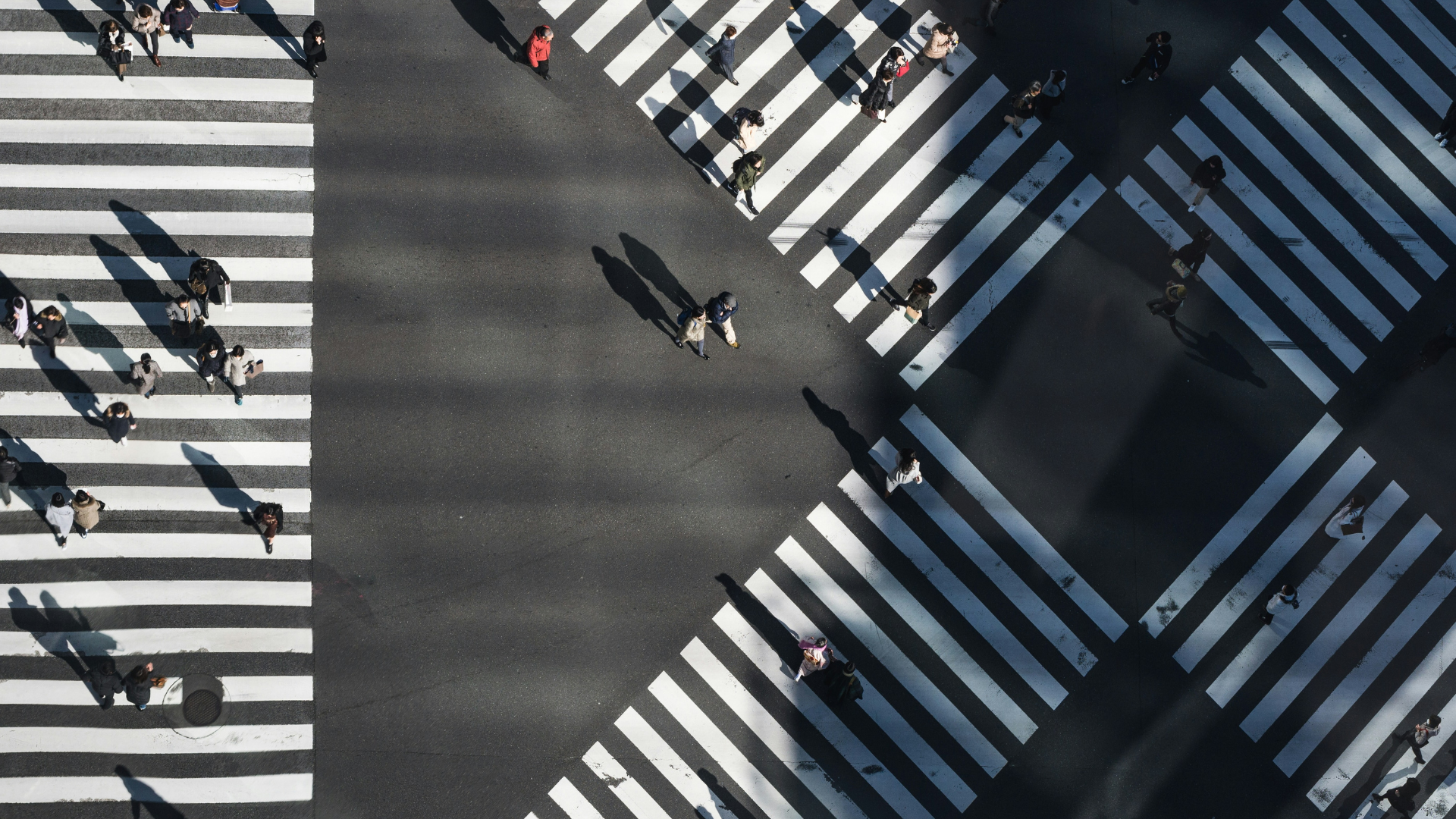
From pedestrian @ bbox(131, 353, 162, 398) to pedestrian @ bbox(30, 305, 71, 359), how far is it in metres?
1.49

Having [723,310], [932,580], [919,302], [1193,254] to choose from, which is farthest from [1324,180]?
[723,310]

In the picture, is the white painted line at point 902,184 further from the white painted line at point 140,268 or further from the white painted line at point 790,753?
the white painted line at point 140,268

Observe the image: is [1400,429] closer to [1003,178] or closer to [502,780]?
[1003,178]

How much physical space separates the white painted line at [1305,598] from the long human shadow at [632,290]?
1374 centimetres

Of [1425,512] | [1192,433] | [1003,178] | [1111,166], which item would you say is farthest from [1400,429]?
[1003,178]

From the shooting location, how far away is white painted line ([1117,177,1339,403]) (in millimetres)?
23391

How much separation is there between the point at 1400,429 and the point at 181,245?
26.5m

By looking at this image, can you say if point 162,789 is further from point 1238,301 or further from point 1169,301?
point 1238,301

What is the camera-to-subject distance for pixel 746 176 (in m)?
22.0

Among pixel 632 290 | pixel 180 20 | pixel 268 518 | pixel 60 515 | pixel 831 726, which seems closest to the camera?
pixel 60 515

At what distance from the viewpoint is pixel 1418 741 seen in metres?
22.2

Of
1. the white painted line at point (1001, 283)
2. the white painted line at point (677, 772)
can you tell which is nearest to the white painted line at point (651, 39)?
the white painted line at point (1001, 283)

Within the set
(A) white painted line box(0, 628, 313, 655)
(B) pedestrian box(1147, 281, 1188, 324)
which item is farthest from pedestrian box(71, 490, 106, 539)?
(B) pedestrian box(1147, 281, 1188, 324)

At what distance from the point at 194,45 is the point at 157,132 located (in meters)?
2.07
